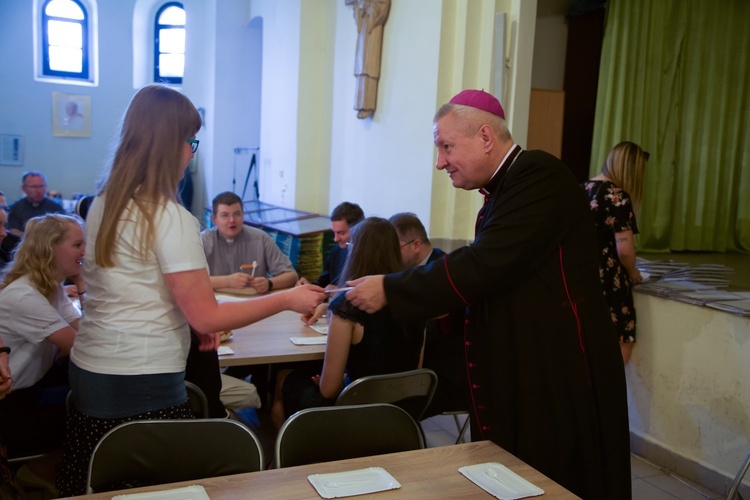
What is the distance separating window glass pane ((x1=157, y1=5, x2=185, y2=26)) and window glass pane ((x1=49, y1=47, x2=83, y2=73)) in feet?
5.38

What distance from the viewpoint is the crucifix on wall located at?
20.3 feet

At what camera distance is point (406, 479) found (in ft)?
5.73

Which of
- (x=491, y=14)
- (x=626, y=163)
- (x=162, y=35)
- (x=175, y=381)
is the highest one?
(x=162, y=35)

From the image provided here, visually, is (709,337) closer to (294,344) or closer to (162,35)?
(294,344)

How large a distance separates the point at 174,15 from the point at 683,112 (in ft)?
30.9

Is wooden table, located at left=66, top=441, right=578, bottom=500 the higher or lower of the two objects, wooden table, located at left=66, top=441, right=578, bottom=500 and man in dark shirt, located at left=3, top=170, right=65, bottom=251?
the lower

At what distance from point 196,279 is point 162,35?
12195mm

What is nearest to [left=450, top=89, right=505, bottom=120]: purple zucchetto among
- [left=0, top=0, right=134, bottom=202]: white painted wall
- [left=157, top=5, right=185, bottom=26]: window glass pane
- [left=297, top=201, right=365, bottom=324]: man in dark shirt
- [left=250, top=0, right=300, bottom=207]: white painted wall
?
[left=297, top=201, right=365, bottom=324]: man in dark shirt

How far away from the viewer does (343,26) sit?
7438 millimetres

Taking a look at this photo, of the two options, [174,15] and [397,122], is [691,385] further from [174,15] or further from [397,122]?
[174,15]

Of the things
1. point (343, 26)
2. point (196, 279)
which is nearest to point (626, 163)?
point (196, 279)

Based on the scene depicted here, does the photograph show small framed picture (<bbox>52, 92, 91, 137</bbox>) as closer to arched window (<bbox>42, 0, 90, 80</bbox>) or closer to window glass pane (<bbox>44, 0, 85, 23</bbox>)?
arched window (<bbox>42, 0, 90, 80</bbox>)

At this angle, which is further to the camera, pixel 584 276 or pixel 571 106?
pixel 571 106

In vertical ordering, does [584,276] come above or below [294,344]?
above
